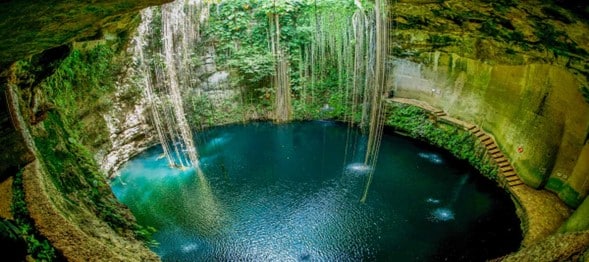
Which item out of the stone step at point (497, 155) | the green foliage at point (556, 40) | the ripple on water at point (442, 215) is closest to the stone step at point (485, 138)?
the stone step at point (497, 155)

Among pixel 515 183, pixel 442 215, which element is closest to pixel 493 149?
pixel 515 183

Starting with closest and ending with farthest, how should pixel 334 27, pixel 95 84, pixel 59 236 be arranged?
pixel 59 236 < pixel 95 84 < pixel 334 27

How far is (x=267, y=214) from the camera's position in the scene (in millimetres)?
8578

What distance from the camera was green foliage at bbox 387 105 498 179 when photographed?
398 inches

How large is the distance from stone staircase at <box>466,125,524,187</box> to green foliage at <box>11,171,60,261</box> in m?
9.60

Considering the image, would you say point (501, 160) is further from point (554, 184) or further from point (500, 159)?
point (554, 184)

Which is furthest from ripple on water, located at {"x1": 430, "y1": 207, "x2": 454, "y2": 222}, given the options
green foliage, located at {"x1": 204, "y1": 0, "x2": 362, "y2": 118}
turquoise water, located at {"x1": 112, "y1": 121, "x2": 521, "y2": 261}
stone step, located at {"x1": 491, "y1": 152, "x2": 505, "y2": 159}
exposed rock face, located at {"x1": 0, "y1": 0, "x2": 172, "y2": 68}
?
exposed rock face, located at {"x1": 0, "y1": 0, "x2": 172, "y2": 68}

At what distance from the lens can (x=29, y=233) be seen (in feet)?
12.0

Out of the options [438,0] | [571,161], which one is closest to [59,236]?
[438,0]

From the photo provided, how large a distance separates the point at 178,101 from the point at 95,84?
2859 millimetres

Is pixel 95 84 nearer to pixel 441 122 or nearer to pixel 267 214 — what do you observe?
pixel 267 214

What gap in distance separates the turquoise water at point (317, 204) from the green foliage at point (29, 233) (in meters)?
3.77

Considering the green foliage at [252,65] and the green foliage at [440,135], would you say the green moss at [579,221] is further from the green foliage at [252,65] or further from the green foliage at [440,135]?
the green foliage at [252,65]

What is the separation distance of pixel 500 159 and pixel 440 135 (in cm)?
200
